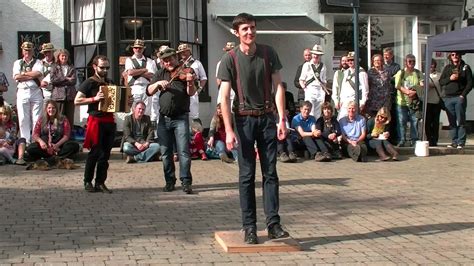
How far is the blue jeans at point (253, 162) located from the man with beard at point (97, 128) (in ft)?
10.2

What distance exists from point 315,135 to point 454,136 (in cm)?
345

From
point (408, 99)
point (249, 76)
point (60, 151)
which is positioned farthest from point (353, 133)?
point (249, 76)

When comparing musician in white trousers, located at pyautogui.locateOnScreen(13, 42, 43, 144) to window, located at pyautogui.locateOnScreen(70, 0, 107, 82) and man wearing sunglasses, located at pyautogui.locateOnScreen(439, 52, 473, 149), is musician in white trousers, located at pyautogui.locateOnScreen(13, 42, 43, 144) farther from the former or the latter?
man wearing sunglasses, located at pyautogui.locateOnScreen(439, 52, 473, 149)

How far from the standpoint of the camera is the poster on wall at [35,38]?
1467 centimetres

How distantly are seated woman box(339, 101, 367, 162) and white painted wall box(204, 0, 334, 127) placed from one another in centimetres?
339

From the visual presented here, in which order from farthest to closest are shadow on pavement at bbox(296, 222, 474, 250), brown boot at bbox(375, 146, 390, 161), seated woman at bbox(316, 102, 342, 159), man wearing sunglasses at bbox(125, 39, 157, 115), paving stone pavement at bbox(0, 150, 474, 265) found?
man wearing sunglasses at bbox(125, 39, 157, 115) < seated woman at bbox(316, 102, 342, 159) < brown boot at bbox(375, 146, 390, 161) < shadow on pavement at bbox(296, 222, 474, 250) < paving stone pavement at bbox(0, 150, 474, 265)

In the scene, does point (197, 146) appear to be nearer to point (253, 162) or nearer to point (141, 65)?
point (141, 65)

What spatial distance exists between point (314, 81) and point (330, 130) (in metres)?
1.46

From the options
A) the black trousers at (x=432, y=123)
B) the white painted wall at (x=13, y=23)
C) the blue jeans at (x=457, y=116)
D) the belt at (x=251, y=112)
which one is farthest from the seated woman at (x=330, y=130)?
the belt at (x=251, y=112)

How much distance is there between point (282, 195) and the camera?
9266 millimetres

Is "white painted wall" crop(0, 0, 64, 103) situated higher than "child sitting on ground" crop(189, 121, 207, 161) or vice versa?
"white painted wall" crop(0, 0, 64, 103)

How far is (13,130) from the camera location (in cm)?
1232

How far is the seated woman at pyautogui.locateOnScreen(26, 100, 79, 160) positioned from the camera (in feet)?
38.2

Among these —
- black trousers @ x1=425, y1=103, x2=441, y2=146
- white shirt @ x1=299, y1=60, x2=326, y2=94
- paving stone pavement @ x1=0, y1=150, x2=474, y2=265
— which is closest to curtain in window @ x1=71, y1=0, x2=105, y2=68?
paving stone pavement @ x1=0, y1=150, x2=474, y2=265
